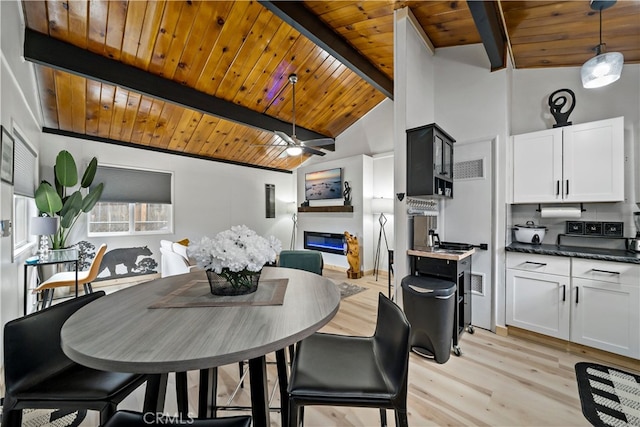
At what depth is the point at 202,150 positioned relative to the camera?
5465mm

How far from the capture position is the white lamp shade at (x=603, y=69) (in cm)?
186

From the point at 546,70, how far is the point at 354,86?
2.87 meters

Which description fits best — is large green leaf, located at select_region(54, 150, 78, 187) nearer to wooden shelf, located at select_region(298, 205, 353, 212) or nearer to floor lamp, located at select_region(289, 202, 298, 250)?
wooden shelf, located at select_region(298, 205, 353, 212)

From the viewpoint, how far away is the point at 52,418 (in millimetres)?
1562

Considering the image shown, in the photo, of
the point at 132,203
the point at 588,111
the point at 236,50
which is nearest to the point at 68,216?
the point at 132,203

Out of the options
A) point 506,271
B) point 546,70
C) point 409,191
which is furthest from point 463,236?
point 546,70

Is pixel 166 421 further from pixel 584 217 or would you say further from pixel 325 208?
pixel 325 208

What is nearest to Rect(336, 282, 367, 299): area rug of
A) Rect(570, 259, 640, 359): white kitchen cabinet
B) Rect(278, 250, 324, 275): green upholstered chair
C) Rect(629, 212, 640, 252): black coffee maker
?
Rect(278, 250, 324, 275): green upholstered chair

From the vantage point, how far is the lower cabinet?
1.95 meters

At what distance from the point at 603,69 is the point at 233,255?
2.95 meters

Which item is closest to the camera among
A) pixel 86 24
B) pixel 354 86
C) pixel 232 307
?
pixel 232 307

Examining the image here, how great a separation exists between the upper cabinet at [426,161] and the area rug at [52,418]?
2.96 meters

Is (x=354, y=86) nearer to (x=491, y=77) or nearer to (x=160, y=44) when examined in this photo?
(x=491, y=77)

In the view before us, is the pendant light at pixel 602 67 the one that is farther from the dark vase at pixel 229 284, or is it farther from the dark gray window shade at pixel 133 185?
the dark gray window shade at pixel 133 185
